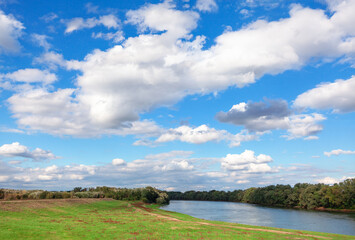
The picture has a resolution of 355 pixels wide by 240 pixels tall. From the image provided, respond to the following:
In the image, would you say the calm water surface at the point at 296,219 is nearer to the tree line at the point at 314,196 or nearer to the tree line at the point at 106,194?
the tree line at the point at 314,196

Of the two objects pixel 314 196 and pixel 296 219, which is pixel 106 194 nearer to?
pixel 296 219

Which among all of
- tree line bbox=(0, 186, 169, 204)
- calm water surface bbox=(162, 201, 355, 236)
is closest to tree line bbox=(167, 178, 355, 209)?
calm water surface bbox=(162, 201, 355, 236)

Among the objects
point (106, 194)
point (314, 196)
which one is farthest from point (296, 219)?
point (106, 194)

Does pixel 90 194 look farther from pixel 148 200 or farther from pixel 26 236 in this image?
pixel 26 236

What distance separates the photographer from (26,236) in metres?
29.8

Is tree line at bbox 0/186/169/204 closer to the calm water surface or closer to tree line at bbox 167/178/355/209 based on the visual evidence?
the calm water surface

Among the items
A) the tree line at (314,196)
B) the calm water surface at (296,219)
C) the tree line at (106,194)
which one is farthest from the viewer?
the tree line at (314,196)

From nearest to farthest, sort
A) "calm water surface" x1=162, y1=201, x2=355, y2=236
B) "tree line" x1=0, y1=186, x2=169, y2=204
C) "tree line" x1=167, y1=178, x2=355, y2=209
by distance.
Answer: "calm water surface" x1=162, y1=201, x2=355, y2=236 → "tree line" x1=0, y1=186, x2=169, y2=204 → "tree line" x1=167, y1=178, x2=355, y2=209

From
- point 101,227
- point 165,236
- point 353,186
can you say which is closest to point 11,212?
point 101,227

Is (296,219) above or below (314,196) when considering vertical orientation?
below

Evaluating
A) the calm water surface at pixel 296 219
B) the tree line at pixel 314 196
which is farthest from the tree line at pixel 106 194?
the tree line at pixel 314 196

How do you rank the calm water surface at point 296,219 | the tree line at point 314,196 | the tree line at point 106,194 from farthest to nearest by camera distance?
the tree line at point 314,196 < the tree line at point 106,194 < the calm water surface at point 296,219

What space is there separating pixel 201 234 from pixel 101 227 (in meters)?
15.2

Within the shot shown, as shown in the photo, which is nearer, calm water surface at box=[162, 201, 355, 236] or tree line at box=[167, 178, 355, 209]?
calm water surface at box=[162, 201, 355, 236]
